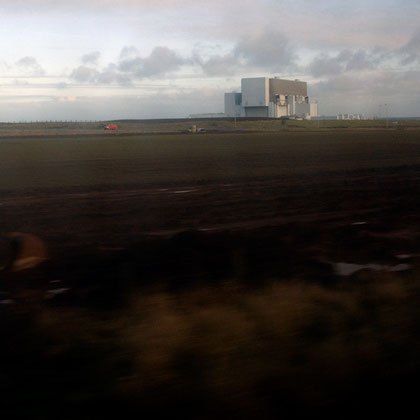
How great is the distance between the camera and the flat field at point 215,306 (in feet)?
17.5

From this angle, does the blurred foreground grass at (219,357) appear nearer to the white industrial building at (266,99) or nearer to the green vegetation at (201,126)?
the green vegetation at (201,126)

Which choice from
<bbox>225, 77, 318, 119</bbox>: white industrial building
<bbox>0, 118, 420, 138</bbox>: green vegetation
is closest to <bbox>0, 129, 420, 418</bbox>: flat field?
<bbox>0, 118, 420, 138</bbox>: green vegetation

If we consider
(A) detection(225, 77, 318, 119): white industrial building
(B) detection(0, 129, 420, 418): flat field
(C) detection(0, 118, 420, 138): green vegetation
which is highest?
(A) detection(225, 77, 318, 119): white industrial building

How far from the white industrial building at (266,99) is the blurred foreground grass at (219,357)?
403ft

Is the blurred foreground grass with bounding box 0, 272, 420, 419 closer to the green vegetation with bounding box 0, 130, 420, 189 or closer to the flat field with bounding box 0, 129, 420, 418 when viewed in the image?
the flat field with bounding box 0, 129, 420, 418

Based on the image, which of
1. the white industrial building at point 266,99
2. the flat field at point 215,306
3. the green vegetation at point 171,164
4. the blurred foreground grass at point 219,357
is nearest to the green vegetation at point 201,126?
the white industrial building at point 266,99

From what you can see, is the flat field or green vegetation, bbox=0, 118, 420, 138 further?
green vegetation, bbox=0, 118, 420, 138

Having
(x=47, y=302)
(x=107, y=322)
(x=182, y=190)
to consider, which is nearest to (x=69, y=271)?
(x=47, y=302)

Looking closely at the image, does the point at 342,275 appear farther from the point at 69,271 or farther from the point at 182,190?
the point at 182,190

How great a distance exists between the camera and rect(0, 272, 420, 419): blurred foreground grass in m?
5.15

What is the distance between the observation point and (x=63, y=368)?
19.3 feet

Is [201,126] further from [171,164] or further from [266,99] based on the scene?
[171,164]

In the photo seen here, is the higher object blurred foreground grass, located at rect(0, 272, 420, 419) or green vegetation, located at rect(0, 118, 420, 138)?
green vegetation, located at rect(0, 118, 420, 138)

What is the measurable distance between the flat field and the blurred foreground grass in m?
0.02
